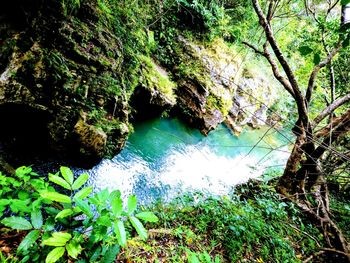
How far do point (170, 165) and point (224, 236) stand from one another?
3.41m

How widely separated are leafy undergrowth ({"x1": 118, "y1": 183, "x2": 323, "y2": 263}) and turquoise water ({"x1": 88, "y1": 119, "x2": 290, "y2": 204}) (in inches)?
28.9

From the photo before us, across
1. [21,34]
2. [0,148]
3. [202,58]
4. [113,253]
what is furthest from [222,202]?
[202,58]

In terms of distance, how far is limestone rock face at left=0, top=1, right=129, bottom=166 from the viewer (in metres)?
3.21

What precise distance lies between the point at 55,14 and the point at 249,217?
4692mm

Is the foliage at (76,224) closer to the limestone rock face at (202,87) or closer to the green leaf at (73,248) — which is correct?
the green leaf at (73,248)

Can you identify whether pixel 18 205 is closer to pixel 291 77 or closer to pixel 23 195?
pixel 23 195

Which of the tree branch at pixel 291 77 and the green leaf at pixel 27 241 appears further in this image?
the tree branch at pixel 291 77

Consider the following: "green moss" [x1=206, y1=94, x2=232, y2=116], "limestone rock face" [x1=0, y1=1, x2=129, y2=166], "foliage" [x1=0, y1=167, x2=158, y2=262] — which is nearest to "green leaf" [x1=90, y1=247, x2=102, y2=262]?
"foliage" [x1=0, y1=167, x2=158, y2=262]

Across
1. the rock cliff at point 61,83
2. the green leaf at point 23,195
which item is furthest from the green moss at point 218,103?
the green leaf at point 23,195

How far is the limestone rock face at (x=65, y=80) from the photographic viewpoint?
10.5 ft

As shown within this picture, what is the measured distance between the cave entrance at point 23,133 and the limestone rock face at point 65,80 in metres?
0.02

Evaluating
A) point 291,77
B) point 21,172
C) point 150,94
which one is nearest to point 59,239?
point 21,172

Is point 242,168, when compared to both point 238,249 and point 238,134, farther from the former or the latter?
point 238,249

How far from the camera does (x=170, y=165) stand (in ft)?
20.2
